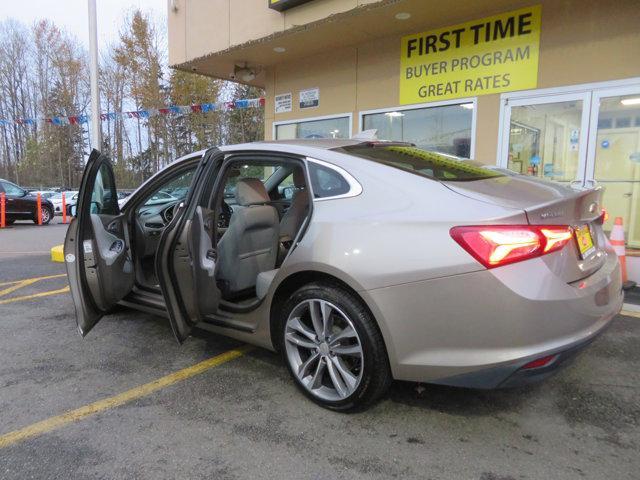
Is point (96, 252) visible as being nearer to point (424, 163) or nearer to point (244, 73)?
point (424, 163)

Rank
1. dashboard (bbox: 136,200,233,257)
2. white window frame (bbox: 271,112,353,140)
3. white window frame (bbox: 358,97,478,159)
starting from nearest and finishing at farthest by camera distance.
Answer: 1. dashboard (bbox: 136,200,233,257)
2. white window frame (bbox: 358,97,478,159)
3. white window frame (bbox: 271,112,353,140)

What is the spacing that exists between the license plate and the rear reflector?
0.55 metres

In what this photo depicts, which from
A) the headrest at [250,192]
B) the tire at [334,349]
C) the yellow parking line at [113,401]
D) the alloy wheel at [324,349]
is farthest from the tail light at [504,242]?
the yellow parking line at [113,401]

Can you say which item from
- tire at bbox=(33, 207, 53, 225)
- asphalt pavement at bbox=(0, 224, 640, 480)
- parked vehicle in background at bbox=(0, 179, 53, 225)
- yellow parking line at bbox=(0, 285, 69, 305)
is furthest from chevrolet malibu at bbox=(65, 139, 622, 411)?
tire at bbox=(33, 207, 53, 225)

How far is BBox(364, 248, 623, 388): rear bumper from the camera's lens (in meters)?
2.16

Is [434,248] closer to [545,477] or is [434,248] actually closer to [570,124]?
[545,477]

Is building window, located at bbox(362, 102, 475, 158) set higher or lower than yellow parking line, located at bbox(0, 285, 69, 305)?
higher

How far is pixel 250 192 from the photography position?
11.8 feet

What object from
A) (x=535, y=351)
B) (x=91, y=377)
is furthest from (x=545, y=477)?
(x=91, y=377)

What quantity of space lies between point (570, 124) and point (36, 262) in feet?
26.5

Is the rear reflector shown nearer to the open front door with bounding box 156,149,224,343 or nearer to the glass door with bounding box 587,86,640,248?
the open front door with bounding box 156,149,224,343

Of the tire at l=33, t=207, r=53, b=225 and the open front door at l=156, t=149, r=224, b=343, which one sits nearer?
the open front door at l=156, t=149, r=224, b=343

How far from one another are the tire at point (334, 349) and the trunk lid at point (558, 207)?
0.84 m

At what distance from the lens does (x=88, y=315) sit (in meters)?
3.19
